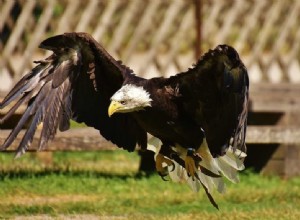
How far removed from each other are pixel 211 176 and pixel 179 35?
25.3 ft

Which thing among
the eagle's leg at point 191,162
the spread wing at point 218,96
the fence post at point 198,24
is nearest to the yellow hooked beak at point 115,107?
the spread wing at point 218,96

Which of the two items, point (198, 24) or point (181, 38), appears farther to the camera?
point (181, 38)

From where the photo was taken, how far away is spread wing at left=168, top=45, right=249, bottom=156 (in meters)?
9.03

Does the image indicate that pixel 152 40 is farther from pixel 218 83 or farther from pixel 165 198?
pixel 218 83

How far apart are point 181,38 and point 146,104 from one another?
844 centimetres

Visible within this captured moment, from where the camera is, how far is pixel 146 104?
9305 millimetres

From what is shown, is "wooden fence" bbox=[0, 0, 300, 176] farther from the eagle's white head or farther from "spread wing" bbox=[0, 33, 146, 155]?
the eagle's white head

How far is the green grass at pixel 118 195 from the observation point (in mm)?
10430

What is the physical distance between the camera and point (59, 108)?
9.81m

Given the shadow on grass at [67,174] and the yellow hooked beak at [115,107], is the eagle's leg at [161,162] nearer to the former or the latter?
the yellow hooked beak at [115,107]

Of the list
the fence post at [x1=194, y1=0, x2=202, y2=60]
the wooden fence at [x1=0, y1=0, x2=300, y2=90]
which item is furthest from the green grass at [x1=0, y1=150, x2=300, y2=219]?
the wooden fence at [x1=0, y1=0, x2=300, y2=90]

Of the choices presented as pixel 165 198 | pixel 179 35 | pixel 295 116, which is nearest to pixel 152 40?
pixel 179 35

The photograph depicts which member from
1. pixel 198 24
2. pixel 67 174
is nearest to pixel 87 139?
pixel 67 174

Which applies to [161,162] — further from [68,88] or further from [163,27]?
[163,27]
